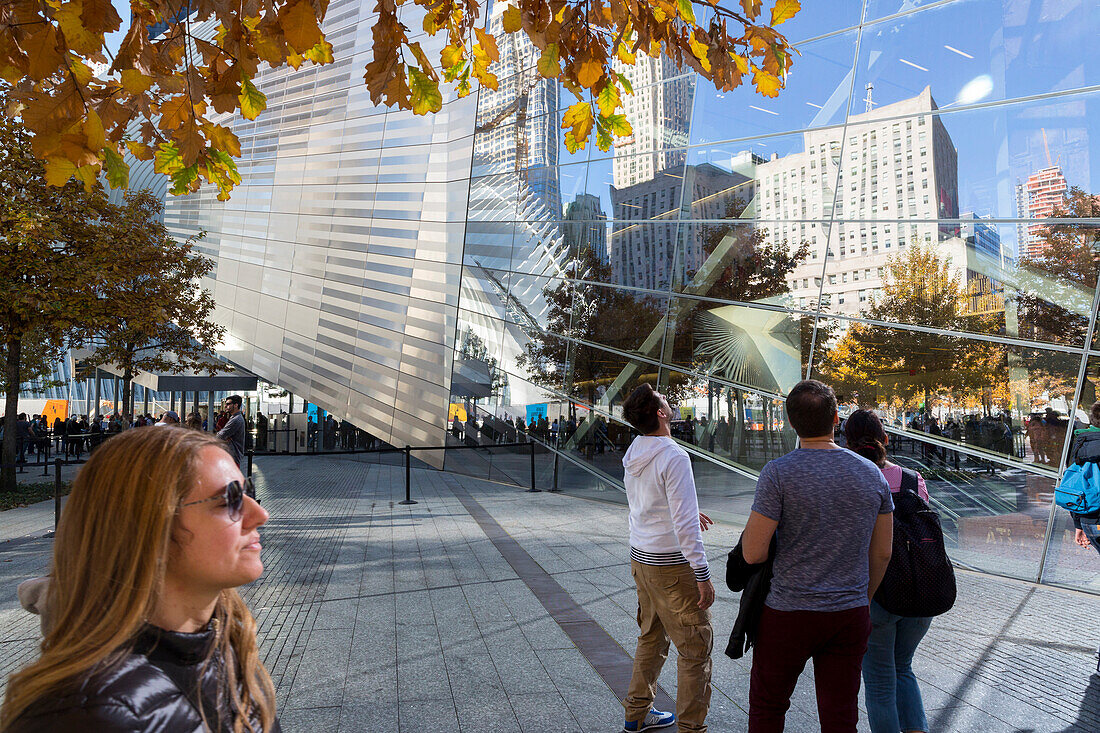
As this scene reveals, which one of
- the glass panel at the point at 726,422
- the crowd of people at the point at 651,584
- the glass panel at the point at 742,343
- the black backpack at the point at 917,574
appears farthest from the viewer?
the glass panel at the point at 726,422

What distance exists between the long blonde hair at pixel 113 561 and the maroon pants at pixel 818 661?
2.14 m

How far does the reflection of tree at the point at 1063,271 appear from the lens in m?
7.12

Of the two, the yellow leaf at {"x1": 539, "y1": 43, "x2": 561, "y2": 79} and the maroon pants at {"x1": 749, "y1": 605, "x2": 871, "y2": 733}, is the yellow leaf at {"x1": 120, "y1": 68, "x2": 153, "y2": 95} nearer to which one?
the yellow leaf at {"x1": 539, "y1": 43, "x2": 561, "y2": 79}

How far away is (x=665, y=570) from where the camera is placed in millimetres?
3729

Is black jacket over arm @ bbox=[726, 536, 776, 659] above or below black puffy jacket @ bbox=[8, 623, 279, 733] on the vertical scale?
below

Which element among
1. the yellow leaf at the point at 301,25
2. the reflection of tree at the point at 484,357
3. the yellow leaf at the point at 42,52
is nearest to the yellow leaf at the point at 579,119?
the yellow leaf at the point at 301,25

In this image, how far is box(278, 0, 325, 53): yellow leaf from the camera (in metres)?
3.12

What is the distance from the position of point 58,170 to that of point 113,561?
231 centimetres

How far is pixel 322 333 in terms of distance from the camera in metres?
18.1

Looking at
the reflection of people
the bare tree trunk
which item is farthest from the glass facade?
the bare tree trunk

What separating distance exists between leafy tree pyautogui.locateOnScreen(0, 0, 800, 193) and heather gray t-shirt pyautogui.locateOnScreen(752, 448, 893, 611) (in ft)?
6.92

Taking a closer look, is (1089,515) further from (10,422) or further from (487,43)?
(10,422)

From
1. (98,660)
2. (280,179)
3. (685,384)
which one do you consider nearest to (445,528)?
(685,384)

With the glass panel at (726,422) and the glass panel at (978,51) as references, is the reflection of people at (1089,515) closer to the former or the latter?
the glass panel at (978,51)
